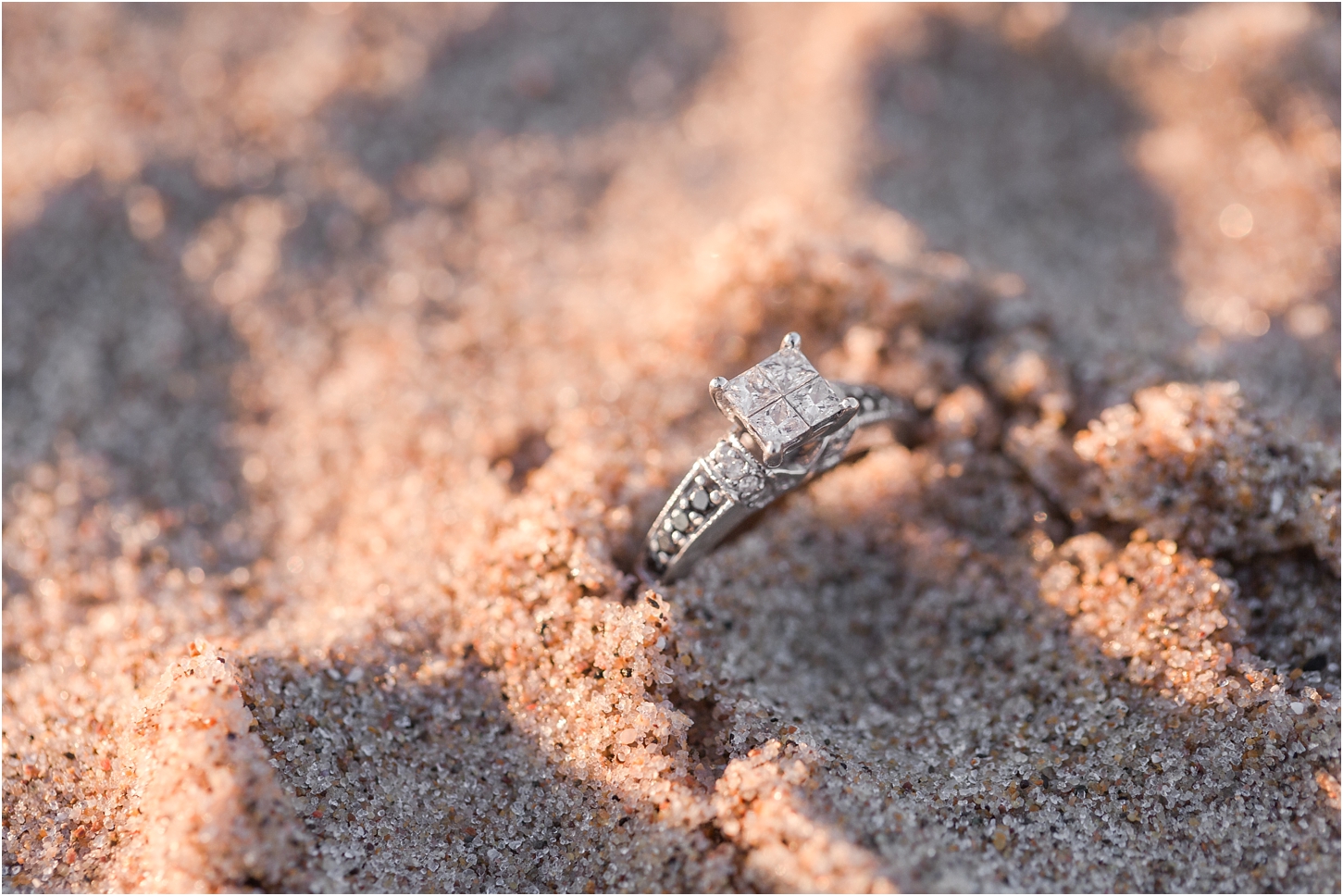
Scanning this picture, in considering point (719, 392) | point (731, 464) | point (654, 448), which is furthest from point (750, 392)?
point (654, 448)

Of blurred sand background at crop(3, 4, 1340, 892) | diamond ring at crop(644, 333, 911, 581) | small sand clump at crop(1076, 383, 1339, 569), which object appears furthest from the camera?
small sand clump at crop(1076, 383, 1339, 569)

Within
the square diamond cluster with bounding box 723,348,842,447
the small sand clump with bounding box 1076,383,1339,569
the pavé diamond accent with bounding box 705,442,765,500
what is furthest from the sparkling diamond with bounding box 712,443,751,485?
the small sand clump with bounding box 1076,383,1339,569

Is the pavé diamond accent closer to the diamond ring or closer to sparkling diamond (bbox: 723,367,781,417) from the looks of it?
the diamond ring

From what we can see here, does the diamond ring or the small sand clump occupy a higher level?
the small sand clump

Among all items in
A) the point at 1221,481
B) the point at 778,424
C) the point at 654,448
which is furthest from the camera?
the point at 654,448

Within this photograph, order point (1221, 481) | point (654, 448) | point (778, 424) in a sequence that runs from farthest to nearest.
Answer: point (654, 448)
point (1221, 481)
point (778, 424)

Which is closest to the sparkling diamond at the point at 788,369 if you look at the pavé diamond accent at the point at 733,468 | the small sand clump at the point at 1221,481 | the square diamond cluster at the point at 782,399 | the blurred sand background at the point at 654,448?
the square diamond cluster at the point at 782,399

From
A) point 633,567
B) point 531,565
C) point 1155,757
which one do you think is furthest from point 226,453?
point 1155,757

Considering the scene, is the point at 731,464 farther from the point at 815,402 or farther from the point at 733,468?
the point at 815,402
